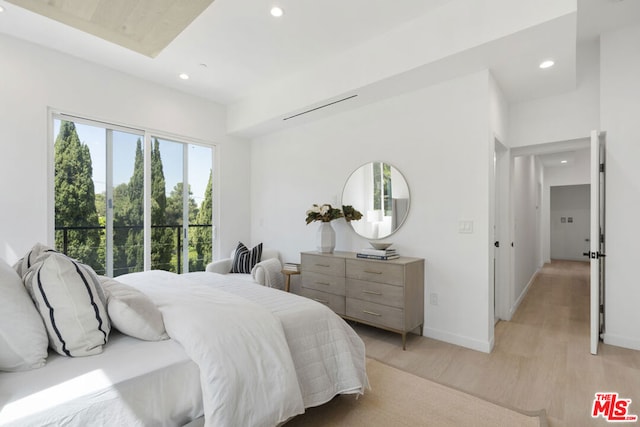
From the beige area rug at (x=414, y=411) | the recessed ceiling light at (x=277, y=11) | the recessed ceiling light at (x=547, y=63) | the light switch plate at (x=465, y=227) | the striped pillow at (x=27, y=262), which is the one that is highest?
the recessed ceiling light at (x=277, y=11)

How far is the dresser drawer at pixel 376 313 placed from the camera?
111 inches

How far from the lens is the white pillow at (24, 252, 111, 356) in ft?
4.17


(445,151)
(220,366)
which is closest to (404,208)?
(445,151)

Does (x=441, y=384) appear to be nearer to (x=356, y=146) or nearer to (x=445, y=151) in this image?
(x=445, y=151)

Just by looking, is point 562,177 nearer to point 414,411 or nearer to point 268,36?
point 268,36

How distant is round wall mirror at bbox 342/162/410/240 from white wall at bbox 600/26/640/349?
190cm

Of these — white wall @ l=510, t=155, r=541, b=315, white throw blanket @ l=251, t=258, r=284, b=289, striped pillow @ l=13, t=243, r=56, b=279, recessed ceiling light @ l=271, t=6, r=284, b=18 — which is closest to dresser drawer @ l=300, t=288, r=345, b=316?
white throw blanket @ l=251, t=258, r=284, b=289

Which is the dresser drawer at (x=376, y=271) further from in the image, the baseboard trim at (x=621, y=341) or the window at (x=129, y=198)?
the window at (x=129, y=198)

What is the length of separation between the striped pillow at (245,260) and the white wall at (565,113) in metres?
3.47

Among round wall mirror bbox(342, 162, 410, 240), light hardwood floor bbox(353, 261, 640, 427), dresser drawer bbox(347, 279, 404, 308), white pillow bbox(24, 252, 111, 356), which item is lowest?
light hardwood floor bbox(353, 261, 640, 427)

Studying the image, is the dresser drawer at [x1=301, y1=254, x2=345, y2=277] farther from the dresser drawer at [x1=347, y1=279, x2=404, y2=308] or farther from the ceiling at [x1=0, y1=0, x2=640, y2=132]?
the ceiling at [x1=0, y1=0, x2=640, y2=132]

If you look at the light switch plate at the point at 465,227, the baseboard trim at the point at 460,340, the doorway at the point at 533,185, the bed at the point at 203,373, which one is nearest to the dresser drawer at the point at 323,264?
the baseboard trim at the point at 460,340

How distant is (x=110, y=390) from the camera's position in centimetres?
111

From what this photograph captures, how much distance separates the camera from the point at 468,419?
182cm
